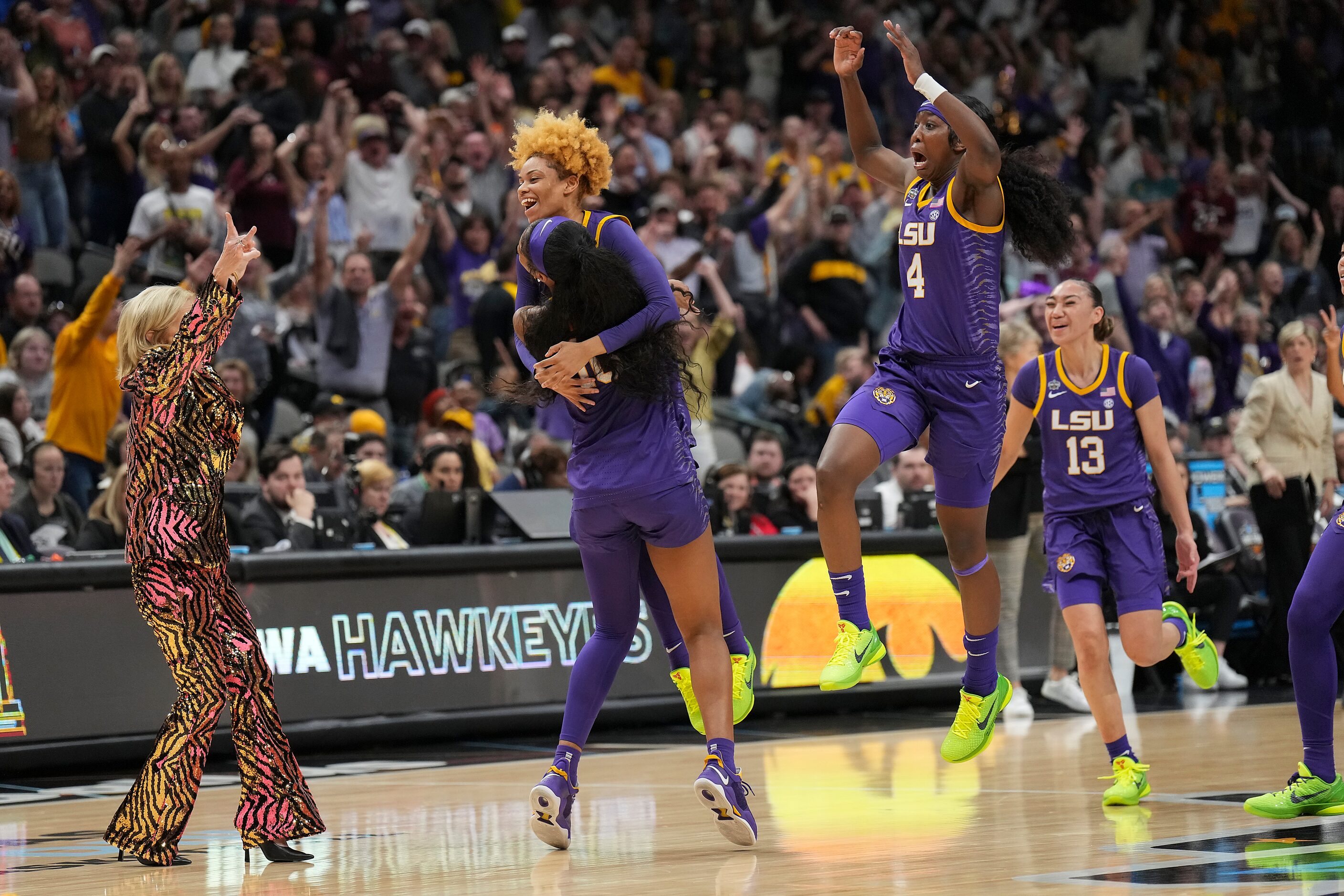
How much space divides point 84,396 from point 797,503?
15.7 feet

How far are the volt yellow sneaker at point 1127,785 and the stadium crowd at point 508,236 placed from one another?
3.00 m

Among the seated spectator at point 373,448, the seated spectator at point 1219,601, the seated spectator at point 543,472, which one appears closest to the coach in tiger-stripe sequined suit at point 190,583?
the seated spectator at point 373,448

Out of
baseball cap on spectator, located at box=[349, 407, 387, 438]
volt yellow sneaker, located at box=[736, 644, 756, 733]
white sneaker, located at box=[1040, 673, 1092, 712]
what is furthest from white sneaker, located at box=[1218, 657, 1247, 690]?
volt yellow sneaker, located at box=[736, 644, 756, 733]

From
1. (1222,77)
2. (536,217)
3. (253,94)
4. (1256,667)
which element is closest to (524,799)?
(536,217)

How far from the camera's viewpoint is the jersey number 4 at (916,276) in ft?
21.0

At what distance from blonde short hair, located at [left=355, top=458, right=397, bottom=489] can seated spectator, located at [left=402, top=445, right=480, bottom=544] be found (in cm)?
26

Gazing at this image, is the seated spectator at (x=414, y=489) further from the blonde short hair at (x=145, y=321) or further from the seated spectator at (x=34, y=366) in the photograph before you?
the blonde short hair at (x=145, y=321)

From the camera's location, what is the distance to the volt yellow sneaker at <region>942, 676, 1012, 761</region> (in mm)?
6848

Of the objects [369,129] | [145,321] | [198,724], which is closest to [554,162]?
[145,321]

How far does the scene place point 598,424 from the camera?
5.89 metres

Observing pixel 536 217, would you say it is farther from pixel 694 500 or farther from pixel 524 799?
pixel 524 799

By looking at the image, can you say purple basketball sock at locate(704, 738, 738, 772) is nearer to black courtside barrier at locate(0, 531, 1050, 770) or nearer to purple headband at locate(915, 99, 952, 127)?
purple headband at locate(915, 99, 952, 127)

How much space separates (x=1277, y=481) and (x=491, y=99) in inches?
306

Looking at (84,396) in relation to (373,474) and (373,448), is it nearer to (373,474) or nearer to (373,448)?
(373,448)
